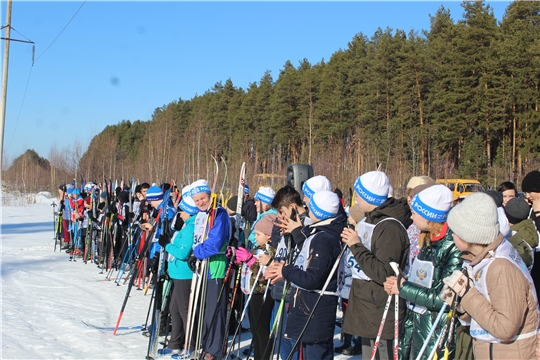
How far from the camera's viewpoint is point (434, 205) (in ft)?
11.9

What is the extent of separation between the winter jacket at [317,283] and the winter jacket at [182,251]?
6.29ft

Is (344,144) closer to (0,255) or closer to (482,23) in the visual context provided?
(482,23)

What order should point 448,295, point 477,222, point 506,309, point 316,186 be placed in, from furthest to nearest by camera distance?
point 316,186 → point 448,295 → point 477,222 → point 506,309

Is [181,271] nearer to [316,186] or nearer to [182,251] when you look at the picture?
[182,251]

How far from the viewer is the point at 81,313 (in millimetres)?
8031

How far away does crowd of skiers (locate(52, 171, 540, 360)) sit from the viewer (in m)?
2.90

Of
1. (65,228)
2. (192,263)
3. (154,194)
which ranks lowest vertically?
(65,228)

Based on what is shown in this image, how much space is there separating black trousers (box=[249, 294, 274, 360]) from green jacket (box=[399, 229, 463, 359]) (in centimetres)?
195

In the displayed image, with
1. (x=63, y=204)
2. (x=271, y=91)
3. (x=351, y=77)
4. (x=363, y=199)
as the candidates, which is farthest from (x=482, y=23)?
(x=363, y=199)

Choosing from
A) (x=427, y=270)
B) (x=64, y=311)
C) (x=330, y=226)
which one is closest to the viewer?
(x=427, y=270)

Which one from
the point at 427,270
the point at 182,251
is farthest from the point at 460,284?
the point at 182,251

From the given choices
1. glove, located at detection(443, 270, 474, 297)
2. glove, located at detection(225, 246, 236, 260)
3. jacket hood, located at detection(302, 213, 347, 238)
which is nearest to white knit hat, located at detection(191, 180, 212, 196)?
glove, located at detection(225, 246, 236, 260)

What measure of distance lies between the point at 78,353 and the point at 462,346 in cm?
451

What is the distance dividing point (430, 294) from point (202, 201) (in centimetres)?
304
